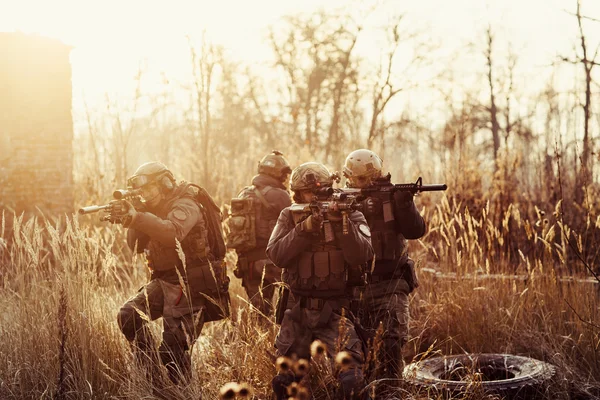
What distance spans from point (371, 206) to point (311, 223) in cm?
95

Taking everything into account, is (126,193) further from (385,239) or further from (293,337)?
(385,239)

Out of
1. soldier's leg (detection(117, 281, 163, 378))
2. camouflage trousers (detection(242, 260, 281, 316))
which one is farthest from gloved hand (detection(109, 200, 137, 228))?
camouflage trousers (detection(242, 260, 281, 316))

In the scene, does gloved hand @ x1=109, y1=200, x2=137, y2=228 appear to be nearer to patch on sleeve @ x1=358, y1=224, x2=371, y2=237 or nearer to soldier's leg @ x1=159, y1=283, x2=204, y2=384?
soldier's leg @ x1=159, y1=283, x2=204, y2=384

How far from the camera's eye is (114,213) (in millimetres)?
4293

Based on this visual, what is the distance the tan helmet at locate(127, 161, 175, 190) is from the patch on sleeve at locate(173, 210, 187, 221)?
0.25 metres

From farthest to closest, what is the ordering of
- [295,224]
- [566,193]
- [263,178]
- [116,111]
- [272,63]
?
1. [272,63]
2. [116,111]
3. [566,193]
4. [263,178]
5. [295,224]

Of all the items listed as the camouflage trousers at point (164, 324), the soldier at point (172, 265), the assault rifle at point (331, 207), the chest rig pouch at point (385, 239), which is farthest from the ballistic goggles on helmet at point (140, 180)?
the chest rig pouch at point (385, 239)

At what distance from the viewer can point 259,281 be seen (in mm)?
6086

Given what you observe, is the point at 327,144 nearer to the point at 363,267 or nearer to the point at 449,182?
the point at 449,182

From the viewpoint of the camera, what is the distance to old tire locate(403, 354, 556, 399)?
3908 millimetres

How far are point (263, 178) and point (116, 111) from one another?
464 cm

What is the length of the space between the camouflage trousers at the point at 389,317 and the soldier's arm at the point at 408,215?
344 millimetres

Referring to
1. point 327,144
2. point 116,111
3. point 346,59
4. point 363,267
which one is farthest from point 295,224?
point 346,59

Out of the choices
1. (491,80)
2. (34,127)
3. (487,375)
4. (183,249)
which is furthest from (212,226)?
(491,80)
